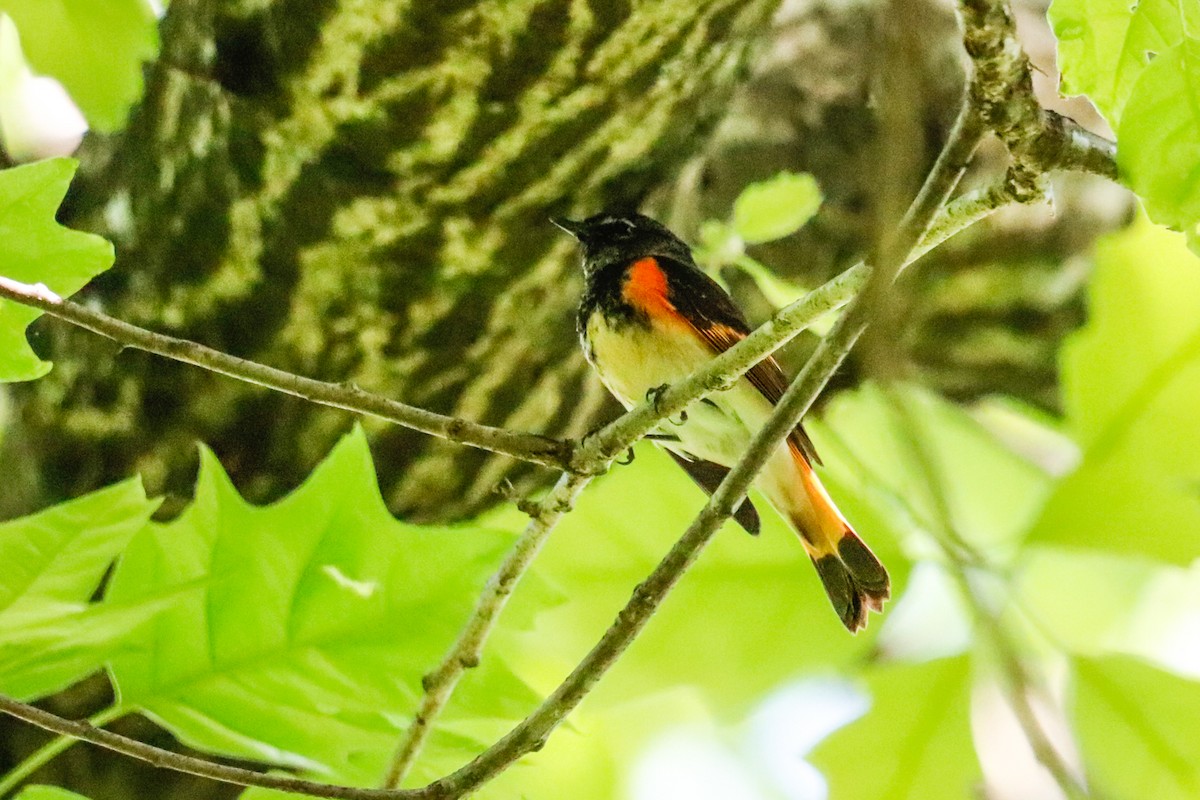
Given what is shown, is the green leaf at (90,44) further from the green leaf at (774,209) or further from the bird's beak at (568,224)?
the green leaf at (774,209)

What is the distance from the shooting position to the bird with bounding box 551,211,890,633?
1353mm

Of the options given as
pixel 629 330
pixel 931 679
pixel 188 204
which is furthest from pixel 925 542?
pixel 188 204

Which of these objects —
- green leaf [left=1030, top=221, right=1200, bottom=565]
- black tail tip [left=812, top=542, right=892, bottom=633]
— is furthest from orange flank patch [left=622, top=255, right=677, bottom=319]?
green leaf [left=1030, top=221, right=1200, bottom=565]

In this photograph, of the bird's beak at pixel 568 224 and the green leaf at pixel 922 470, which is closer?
the green leaf at pixel 922 470

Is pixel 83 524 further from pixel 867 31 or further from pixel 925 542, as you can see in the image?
pixel 867 31

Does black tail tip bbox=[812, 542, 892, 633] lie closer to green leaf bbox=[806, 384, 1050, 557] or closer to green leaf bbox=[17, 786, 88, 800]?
green leaf bbox=[806, 384, 1050, 557]

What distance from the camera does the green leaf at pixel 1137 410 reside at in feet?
3.21

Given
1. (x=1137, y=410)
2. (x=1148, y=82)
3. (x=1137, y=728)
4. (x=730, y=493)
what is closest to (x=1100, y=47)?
(x=1148, y=82)

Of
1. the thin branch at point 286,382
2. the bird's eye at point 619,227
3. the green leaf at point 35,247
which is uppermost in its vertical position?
the bird's eye at point 619,227

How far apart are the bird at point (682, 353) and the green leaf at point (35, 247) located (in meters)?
0.64

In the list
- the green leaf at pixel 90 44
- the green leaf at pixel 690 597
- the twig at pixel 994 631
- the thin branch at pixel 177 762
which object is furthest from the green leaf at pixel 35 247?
the twig at pixel 994 631

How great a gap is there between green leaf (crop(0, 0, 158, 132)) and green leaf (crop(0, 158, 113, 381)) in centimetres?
35

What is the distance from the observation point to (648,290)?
1.47m

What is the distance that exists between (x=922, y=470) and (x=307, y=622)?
1.85 ft
